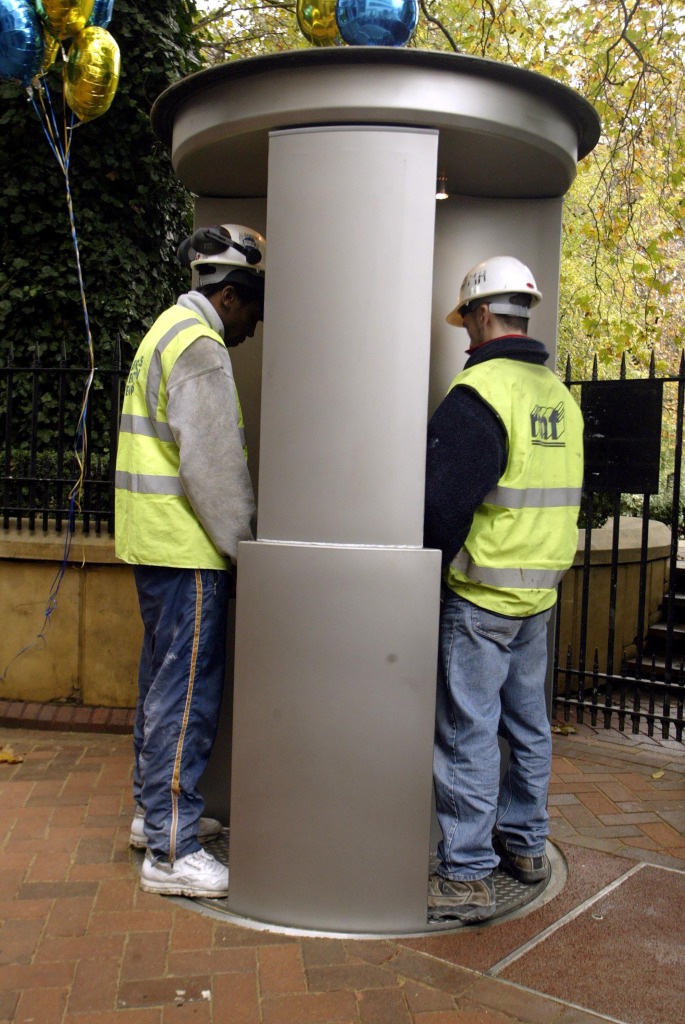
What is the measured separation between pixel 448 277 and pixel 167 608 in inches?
68.0

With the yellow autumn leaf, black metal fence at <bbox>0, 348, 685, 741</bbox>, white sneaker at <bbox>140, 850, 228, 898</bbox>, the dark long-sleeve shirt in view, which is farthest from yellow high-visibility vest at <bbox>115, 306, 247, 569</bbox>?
the yellow autumn leaf

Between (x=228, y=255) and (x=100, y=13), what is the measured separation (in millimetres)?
2569

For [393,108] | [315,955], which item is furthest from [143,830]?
[393,108]

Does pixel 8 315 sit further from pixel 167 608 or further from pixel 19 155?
pixel 167 608

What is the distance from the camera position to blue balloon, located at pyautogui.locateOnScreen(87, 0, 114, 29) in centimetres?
504

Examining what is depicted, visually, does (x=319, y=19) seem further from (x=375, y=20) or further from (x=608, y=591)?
(x=608, y=591)

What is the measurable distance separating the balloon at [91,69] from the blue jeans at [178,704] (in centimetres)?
280

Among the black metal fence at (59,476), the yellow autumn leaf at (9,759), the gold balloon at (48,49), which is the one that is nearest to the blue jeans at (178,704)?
the yellow autumn leaf at (9,759)

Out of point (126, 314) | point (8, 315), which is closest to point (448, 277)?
point (126, 314)

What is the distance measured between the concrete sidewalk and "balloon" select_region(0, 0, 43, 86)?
3.54 m

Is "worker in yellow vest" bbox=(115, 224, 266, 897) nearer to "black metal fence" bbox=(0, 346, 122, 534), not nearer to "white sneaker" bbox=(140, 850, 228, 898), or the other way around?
"white sneaker" bbox=(140, 850, 228, 898)

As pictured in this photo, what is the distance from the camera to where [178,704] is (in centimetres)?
329

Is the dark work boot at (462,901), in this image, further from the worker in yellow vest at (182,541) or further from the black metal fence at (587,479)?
the black metal fence at (587,479)

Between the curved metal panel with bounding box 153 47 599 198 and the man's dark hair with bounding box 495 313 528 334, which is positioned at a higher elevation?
the curved metal panel with bounding box 153 47 599 198
